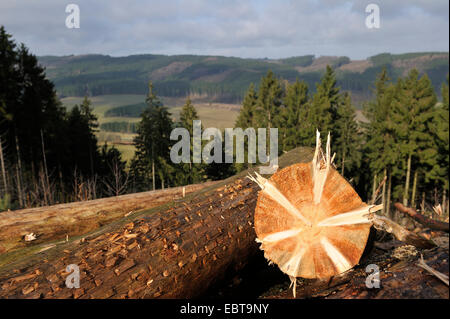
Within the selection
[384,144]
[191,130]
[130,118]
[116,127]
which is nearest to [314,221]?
[191,130]

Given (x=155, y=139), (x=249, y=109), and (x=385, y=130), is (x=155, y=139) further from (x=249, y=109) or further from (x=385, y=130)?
(x=385, y=130)

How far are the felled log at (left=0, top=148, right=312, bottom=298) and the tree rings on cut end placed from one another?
92 cm

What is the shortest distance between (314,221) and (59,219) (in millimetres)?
4453

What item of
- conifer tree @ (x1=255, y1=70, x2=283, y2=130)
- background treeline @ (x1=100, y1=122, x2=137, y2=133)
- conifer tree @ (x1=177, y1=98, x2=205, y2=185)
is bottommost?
background treeline @ (x1=100, y1=122, x2=137, y2=133)

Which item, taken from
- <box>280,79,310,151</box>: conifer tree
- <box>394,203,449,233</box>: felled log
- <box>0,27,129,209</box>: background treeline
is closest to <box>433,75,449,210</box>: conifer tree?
<box>280,79,310,151</box>: conifer tree

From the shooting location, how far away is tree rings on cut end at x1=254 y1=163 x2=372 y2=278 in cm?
348

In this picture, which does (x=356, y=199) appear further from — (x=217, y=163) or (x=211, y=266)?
(x=217, y=163)

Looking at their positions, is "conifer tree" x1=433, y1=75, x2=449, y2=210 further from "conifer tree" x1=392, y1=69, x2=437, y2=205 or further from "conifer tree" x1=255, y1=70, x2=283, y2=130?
"conifer tree" x1=255, y1=70, x2=283, y2=130

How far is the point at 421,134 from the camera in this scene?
2428 centimetres

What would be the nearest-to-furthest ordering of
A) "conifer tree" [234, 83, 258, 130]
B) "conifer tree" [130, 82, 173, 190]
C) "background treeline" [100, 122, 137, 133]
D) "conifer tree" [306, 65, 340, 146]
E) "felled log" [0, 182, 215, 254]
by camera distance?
"felled log" [0, 182, 215, 254], "conifer tree" [130, 82, 173, 190], "conifer tree" [306, 65, 340, 146], "conifer tree" [234, 83, 258, 130], "background treeline" [100, 122, 137, 133]

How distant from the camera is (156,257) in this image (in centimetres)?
380
